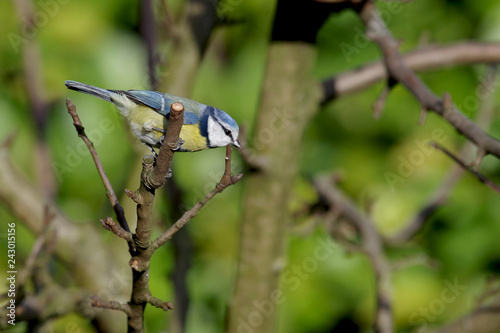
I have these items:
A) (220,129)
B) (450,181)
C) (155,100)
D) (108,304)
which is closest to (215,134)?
(220,129)

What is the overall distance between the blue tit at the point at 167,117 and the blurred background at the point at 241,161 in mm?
934

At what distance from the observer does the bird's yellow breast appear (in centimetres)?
88

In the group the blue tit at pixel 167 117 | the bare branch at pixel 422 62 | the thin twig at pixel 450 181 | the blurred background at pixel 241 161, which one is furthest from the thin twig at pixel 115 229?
the thin twig at pixel 450 181

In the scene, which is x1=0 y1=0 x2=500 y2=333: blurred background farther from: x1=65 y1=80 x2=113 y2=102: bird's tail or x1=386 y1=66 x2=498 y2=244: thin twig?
x1=65 y1=80 x2=113 y2=102: bird's tail

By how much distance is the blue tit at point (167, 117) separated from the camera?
0.88 meters

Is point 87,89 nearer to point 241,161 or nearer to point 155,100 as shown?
point 155,100

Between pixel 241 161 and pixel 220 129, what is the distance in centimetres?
114

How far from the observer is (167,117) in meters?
0.91

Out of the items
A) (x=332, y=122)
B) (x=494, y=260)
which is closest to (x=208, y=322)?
(x=332, y=122)

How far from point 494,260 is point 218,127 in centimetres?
176

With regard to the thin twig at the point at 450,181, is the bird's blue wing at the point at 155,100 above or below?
above

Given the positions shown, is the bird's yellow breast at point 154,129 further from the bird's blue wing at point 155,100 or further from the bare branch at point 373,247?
the bare branch at point 373,247

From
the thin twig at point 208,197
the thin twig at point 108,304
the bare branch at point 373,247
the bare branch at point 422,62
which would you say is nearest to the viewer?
the thin twig at point 208,197

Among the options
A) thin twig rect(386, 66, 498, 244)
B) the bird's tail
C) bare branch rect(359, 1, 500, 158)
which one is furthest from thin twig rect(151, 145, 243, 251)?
thin twig rect(386, 66, 498, 244)
